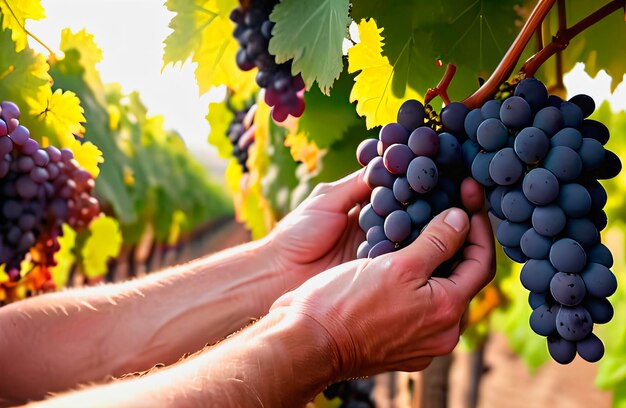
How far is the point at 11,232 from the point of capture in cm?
166

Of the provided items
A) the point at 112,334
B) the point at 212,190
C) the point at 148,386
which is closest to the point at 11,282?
the point at 112,334

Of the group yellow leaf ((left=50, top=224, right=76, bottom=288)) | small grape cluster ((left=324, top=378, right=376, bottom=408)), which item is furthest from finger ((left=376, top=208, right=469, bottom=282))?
small grape cluster ((left=324, top=378, right=376, bottom=408))

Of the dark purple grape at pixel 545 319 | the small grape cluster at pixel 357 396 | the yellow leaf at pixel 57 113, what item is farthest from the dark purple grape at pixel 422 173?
the small grape cluster at pixel 357 396

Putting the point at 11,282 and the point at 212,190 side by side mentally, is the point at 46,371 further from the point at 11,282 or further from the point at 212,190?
the point at 212,190

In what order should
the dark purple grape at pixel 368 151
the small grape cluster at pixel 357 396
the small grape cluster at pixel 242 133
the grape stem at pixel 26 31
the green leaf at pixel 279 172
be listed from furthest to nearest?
the small grape cluster at pixel 357 396
the small grape cluster at pixel 242 133
the green leaf at pixel 279 172
the grape stem at pixel 26 31
the dark purple grape at pixel 368 151

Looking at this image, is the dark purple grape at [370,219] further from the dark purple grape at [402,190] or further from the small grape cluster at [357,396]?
the small grape cluster at [357,396]

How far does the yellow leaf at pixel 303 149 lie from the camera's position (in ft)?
5.48

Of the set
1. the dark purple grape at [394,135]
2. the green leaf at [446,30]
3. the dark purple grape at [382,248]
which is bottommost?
the dark purple grape at [382,248]

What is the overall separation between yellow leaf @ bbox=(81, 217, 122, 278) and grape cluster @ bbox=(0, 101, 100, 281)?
2.71ft

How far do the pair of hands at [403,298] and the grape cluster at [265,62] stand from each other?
482 millimetres

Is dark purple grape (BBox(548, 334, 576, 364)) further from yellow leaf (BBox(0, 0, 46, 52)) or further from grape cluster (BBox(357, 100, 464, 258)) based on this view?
yellow leaf (BBox(0, 0, 46, 52))

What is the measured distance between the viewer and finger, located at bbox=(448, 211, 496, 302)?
1.04 meters

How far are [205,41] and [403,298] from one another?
0.78m

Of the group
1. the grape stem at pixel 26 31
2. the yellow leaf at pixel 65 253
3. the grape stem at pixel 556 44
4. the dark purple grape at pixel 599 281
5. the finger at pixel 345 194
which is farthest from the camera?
the yellow leaf at pixel 65 253
